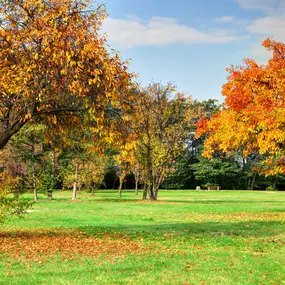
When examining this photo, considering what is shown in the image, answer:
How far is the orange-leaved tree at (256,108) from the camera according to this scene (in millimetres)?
16719

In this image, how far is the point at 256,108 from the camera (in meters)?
17.9

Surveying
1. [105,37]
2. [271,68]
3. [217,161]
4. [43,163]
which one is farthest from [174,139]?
[217,161]

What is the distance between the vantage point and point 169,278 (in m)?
7.14

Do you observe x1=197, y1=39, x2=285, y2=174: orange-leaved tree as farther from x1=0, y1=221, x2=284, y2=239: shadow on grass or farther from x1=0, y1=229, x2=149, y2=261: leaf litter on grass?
x1=0, y1=229, x2=149, y2=261: leaf litter on grass

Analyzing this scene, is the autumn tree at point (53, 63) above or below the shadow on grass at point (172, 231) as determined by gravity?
above

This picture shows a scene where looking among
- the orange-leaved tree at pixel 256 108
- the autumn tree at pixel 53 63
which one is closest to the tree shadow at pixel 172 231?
the orange-leaved tree at pixel 256 108

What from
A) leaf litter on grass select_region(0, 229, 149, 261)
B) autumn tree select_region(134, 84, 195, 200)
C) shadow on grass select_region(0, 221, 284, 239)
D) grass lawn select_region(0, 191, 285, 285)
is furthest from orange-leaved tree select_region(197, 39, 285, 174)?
autumn tree select_region(134, 84, 195, 200)

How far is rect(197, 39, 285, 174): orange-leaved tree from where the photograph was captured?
1672 cm

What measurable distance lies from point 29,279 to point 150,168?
26802 mm

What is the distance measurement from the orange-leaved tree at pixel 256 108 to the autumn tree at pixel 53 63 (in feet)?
26.2

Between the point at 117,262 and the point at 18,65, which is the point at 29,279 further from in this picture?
the point at 18,65

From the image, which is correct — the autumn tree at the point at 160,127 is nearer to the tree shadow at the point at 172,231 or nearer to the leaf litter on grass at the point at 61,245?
the tree shadow at the point at 172,231

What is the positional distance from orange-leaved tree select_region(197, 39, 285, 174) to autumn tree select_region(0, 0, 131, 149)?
26.2 ft

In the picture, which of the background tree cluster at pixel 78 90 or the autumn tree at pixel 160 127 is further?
the autumn tree at pixel 160 127
